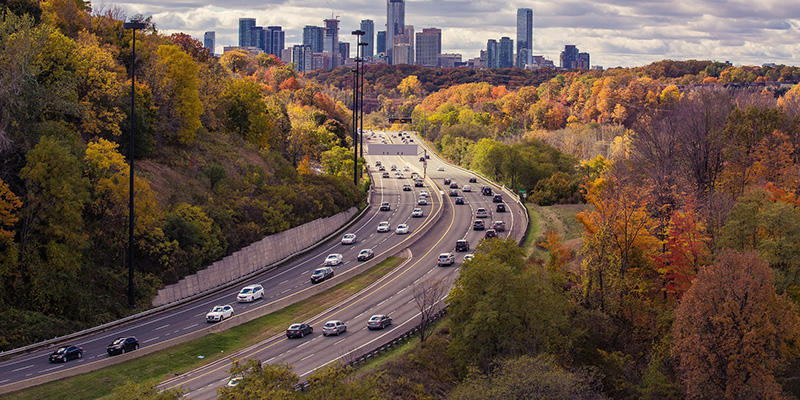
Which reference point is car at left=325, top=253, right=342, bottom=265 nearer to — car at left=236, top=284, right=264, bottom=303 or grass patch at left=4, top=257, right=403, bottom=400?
grass patch at left=4, top=257, right=403, bottom=400

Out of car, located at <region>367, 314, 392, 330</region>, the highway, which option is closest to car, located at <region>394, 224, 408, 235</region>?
the highway

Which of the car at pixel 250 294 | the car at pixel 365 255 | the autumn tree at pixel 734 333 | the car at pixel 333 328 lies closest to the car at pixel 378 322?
the car at pixel 333 328

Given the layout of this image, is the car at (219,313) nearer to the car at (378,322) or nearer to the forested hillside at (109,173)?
the forested hillside at (109,173)

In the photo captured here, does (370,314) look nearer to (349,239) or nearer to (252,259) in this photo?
(252,259)

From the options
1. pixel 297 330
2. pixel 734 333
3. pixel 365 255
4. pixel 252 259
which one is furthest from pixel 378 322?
pixel 734 333

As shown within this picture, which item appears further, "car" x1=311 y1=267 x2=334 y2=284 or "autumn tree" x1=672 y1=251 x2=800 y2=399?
"car" x1=311 y1=267 x2=334 y2=284

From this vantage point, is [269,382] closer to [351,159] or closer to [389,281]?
[389,281]

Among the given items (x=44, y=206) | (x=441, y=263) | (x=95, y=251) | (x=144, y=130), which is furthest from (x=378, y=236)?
(x=44, y=206)
